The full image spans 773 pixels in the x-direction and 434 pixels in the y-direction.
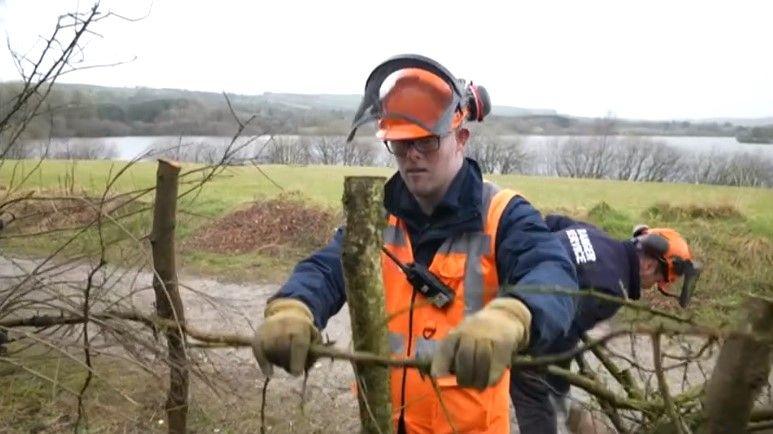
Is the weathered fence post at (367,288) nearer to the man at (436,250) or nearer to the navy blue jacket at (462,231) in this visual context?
the man at (436,250)

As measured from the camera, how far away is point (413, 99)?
219 cm

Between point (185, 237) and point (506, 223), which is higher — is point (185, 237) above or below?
below

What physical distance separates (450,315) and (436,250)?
22 centimetres

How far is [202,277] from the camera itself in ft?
32.0

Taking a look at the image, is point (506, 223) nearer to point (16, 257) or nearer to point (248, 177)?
point (16, 257)

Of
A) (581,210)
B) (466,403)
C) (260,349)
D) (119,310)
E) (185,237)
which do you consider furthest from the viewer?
(185,237)

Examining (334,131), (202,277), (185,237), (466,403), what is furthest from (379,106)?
(334,131)

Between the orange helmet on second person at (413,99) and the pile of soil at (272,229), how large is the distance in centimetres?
861

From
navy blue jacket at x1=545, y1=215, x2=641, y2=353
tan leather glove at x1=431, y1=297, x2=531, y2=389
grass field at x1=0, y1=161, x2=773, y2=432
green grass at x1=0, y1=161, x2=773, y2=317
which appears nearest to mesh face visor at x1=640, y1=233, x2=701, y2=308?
navy blue jacket at x1=545, y1=215, x2=641, y2=353

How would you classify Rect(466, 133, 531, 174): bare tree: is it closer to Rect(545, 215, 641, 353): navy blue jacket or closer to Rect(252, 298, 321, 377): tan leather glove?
Rect(545, 215, 641, 353): navy blue jacket

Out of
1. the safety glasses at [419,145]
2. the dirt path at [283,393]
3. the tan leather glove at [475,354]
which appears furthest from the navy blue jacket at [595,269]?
the tan leather glove at [475,354]

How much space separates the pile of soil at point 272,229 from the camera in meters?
11.0

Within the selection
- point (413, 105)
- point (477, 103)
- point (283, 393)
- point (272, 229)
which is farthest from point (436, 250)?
point (272, 229)

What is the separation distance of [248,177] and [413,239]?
551 inches
